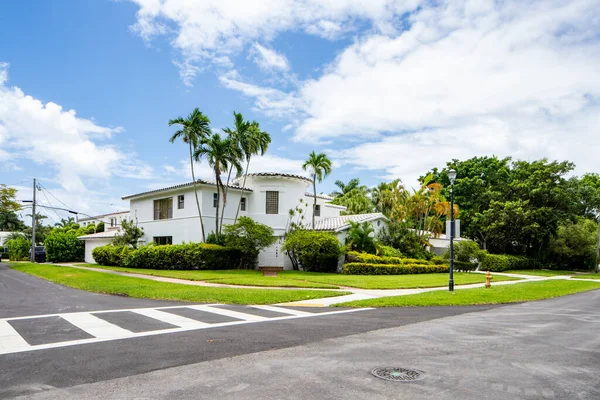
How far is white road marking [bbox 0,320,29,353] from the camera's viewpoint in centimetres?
771

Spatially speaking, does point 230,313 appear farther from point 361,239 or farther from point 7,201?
point 7,201

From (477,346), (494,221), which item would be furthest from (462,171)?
(477,346)

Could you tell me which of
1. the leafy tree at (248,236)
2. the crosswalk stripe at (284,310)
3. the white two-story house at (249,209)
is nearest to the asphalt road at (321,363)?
the crosswalk stripe at (284,310)

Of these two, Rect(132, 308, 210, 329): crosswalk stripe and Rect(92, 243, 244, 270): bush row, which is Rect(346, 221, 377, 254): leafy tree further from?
Rect(132, 308, 210, 329): crosswalk stripe

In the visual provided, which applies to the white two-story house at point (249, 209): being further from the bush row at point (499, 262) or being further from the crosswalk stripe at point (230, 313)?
the crosswalk stripe at point (230, 313)

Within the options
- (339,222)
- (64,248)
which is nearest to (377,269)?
(339,222)

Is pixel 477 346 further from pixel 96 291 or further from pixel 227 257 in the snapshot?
pixel 227 257

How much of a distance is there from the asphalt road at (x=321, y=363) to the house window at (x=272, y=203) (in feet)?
74.9

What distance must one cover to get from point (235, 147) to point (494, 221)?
24.8 m

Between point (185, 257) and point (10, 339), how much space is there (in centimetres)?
2037

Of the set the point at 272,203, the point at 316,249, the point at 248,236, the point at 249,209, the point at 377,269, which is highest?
the point at 272,203

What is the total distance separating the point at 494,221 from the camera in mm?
40281

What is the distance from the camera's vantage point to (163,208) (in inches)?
1388

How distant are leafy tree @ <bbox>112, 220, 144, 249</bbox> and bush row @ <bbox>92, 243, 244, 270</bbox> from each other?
3.25m
